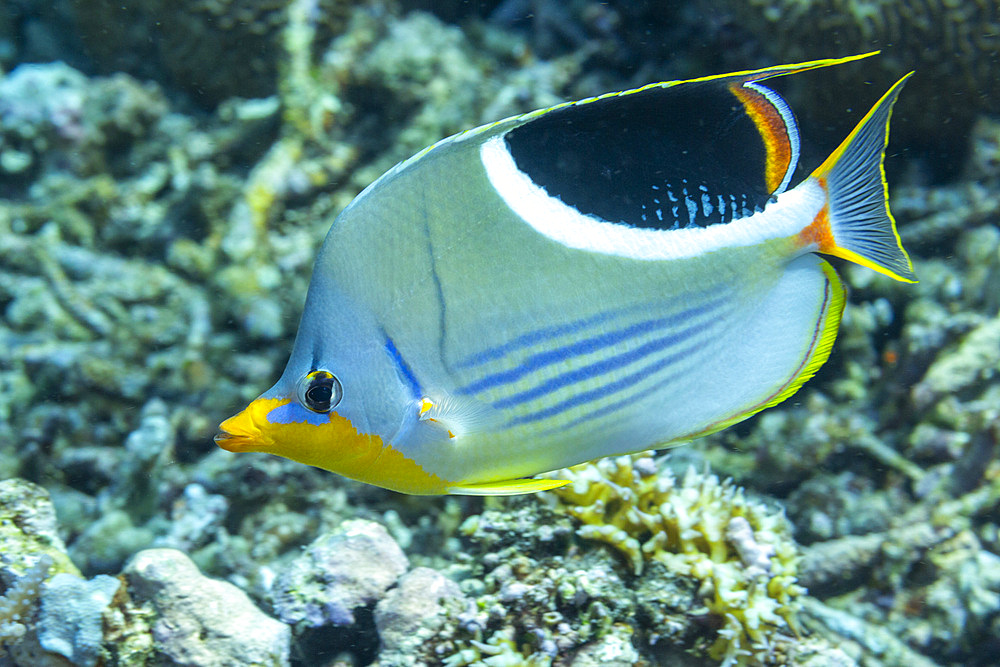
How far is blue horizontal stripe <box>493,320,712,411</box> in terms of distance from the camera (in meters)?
1.22

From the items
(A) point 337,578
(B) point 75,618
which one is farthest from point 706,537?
(B) point 75,618

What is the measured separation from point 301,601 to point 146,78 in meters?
4.79

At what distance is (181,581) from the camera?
192cm

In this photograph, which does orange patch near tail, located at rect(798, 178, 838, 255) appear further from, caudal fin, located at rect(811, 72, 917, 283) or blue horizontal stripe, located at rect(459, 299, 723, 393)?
blue horizontal stripe, located at rect(459, 299, 723, 393)

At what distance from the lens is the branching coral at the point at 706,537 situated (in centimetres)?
196

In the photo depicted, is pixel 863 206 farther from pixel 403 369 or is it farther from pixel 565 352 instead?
pixel 403 369

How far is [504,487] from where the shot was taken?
4.04ft

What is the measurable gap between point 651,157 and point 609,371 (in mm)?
439

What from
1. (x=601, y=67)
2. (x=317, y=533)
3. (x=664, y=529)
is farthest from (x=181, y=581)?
(x=601, y=67)

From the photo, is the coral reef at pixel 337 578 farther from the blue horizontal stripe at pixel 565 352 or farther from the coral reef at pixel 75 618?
the blue horizontal stripe at pixel 565 352

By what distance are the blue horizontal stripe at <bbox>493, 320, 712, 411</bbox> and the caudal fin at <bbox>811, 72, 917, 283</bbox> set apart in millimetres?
315

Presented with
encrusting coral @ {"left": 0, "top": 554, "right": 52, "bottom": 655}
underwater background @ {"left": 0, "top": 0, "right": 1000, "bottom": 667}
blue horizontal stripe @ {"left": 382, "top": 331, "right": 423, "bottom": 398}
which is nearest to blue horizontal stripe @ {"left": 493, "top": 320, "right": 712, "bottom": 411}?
blue horizontal stripe @ {"left": 382, "top": 331, "right": 423, "bottom": 398}

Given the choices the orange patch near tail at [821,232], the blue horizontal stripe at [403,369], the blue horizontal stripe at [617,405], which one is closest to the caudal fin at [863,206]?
the orange patch near tail at [821,232]

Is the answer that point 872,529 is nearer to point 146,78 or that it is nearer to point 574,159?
point 574,159
